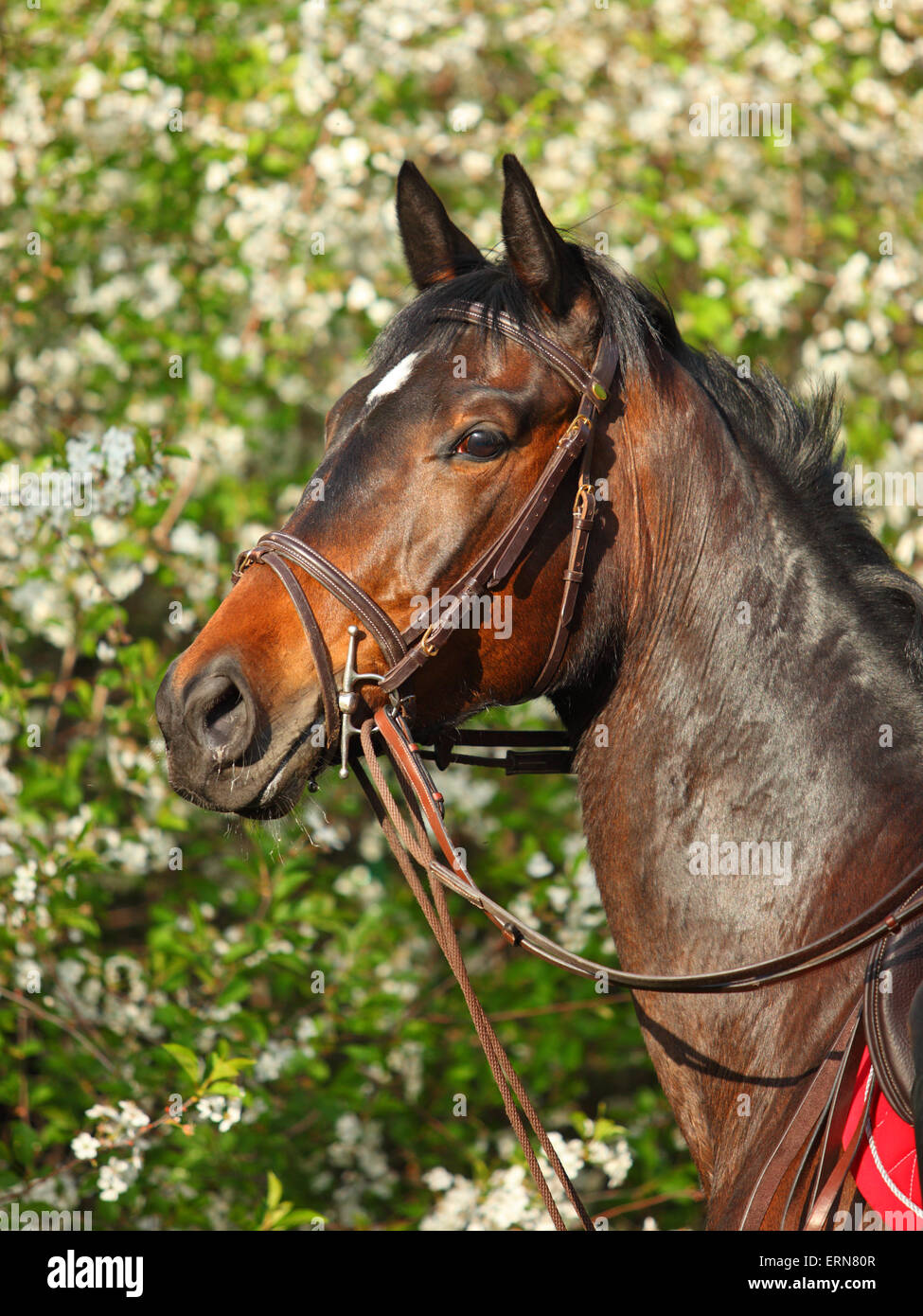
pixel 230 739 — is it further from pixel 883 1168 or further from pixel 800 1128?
pixel 883 1168

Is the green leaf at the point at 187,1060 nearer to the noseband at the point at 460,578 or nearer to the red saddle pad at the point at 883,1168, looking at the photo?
the noseband at the point at 460,578

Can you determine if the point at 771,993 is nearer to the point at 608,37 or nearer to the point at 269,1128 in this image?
the point at 269,1128

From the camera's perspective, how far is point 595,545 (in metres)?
2.22

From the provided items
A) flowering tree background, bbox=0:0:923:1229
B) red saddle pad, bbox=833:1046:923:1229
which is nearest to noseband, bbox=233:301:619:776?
red saddle pad, bbox=833:1046:923:1229

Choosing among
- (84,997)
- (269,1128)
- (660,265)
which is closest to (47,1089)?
(84,997)

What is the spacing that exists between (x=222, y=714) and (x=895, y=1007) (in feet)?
4.24

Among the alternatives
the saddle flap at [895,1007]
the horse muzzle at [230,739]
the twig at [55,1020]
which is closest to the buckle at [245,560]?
the horse muzzle at [230,739]

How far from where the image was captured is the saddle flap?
1.77 m

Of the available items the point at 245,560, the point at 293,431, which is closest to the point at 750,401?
the point at 245,560

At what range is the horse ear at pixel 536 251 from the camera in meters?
2.11

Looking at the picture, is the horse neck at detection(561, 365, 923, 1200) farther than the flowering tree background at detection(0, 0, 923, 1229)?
No

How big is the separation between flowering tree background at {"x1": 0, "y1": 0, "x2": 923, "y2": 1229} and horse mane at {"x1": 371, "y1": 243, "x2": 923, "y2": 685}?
1.78 metres

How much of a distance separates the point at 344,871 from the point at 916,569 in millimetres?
3048

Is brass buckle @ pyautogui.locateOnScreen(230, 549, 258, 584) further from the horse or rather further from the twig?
the twig
